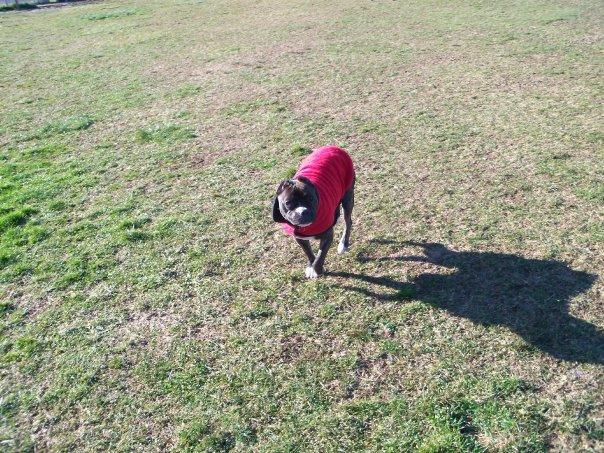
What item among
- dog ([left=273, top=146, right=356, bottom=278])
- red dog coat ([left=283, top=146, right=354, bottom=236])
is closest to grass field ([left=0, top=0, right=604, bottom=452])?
dog ([left=273, top=146, right=356, bottom=278])

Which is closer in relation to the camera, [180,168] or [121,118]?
Result: [180,168]

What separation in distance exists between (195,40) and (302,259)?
1097cm

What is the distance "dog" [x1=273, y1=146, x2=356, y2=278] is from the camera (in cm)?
414

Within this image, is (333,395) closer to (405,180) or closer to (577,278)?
(577,278)

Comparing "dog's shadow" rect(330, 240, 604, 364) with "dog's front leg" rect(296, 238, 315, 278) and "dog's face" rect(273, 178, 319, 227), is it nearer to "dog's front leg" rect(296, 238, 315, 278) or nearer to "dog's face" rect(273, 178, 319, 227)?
"dog's front leg" rect(296, 238, 315, 278)

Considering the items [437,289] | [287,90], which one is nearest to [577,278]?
[437,289]

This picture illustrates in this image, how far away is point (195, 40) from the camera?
559 inches

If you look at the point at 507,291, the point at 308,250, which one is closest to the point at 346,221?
the point at 308,250

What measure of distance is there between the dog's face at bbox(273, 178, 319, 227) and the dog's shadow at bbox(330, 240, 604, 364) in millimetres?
926

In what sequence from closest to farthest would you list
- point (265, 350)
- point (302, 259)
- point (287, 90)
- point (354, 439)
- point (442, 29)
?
point (354, 439)
point (265, 350)
point (302, 259)
point (287, 90)
point (442, 29)

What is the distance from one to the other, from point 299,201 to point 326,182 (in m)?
0.40

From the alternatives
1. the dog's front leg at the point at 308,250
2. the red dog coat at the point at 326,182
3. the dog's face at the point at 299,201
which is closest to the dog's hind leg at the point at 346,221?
the red dog coat at the point at 326,182

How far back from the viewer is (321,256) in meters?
4.66

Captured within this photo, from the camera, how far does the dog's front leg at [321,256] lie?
4.53 meters
